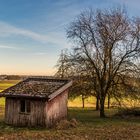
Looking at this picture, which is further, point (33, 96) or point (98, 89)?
point (98, 89)

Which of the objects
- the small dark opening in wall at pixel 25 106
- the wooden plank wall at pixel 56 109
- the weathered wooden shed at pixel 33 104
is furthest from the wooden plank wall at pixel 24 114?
the wooden plank wall at pixel 56 109

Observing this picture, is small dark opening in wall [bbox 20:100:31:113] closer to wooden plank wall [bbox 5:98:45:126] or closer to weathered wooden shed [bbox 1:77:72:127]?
weathered wooden shed [bbox 1:77:72:127]

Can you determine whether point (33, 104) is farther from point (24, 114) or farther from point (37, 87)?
point (37, 87)

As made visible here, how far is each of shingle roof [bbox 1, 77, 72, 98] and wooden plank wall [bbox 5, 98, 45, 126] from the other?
0.68 m

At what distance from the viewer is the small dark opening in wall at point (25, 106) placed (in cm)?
2770

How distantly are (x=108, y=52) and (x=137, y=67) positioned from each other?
13.1 ft

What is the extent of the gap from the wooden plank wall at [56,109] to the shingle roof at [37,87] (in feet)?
3.40

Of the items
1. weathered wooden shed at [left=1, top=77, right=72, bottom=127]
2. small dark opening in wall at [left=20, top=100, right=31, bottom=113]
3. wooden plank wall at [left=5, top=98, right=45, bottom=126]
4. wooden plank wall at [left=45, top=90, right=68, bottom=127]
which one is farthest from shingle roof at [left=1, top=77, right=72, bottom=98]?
wooden plank wall at [left=45, top=90, right=68, bottom=127]

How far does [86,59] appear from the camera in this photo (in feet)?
123

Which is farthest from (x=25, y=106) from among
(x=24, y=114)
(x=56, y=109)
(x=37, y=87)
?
(x=56, y=109)

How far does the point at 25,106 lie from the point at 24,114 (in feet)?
2.54

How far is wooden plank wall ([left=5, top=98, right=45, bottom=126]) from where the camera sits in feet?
89.6

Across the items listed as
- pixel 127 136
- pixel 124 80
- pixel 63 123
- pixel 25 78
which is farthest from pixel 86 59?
pixel 127 136

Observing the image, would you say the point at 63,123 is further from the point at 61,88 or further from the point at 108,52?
the point at 108,52
